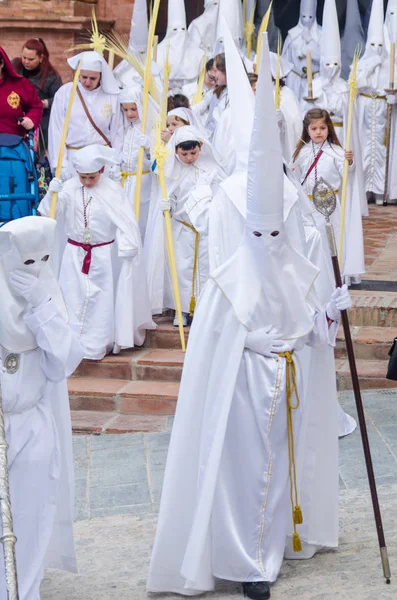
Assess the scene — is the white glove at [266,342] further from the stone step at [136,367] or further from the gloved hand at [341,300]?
the stone step at [136,367]

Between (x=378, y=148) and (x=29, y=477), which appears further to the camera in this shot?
(x=378, y=148)

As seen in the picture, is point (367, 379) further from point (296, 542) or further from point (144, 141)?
point (296, 542)

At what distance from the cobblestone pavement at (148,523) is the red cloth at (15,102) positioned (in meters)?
3.77

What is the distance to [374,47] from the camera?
15.9 m

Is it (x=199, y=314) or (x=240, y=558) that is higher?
(x=199, y=314)

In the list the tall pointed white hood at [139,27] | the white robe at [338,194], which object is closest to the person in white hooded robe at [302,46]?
the tall pointed white hood at [139,27]

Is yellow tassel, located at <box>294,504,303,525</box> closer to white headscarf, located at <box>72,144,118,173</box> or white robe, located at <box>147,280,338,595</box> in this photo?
white robe, located at <box>147,280,338,595</box>

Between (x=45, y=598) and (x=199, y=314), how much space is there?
155 centimetres

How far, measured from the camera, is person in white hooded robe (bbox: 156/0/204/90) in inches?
617

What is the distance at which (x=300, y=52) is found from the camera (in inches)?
659

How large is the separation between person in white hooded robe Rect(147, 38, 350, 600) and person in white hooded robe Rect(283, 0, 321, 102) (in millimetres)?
10979

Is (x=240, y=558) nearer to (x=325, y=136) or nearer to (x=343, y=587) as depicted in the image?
(x=343, y=587)

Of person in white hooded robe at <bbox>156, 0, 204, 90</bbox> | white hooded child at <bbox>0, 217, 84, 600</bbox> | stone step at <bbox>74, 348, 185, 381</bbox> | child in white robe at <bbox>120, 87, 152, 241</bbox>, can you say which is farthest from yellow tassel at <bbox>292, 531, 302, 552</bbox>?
person in white hooded robe at <bbox>156, 0, 204, 90</bbox>

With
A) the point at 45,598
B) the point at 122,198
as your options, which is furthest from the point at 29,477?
the point at 122,198
